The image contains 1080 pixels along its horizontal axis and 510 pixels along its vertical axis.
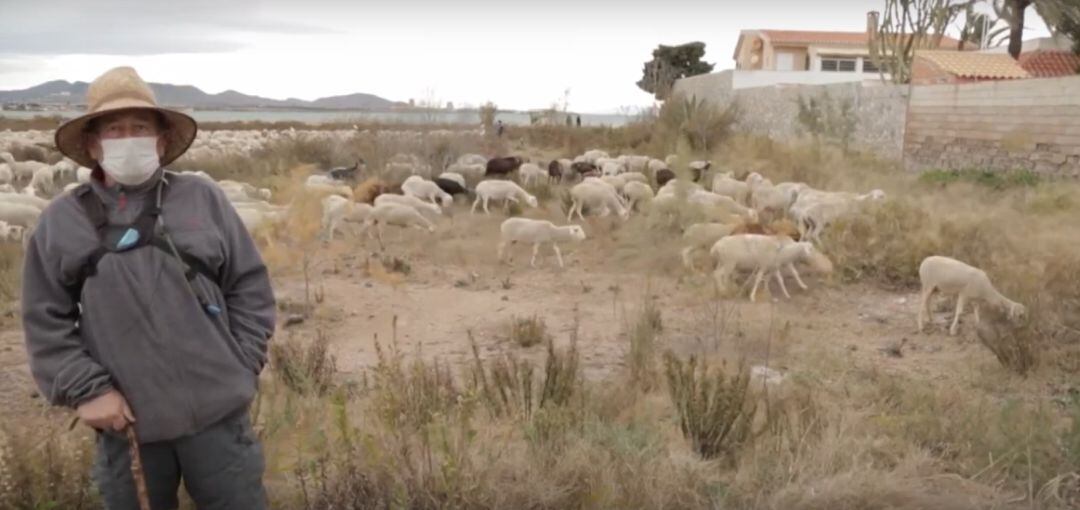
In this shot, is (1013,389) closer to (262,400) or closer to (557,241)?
(262,400)

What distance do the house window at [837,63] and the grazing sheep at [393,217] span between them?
38.5m

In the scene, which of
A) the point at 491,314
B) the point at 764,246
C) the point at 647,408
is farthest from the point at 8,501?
the point at 764,246

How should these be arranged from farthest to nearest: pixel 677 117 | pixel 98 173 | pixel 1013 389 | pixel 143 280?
1. pixel 677 117
2. pixel 1013 389
3. pixel 98 173
4. pixel 143 280

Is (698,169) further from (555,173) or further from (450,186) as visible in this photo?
(450,186)

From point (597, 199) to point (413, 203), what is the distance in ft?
9.07

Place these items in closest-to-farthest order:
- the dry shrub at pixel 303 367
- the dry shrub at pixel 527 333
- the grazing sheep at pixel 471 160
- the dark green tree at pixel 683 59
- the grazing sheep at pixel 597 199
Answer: the dry shrub at pixel 303 367 → the dry shrub at pixel 527 333 → the grazing sheep at pixel 597 199 → the grazing sheep at pixel 471 160 → the dark green tree at pixel 683 59

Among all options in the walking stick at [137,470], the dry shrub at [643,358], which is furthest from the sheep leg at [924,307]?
the walking stick at [137,470]

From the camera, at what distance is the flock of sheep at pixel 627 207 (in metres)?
9.11

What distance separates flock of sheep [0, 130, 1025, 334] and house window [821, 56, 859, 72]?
102 feet

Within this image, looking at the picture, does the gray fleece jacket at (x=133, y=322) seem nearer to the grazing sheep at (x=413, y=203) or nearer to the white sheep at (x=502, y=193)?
the grazing sheep at (x=413, y=203)

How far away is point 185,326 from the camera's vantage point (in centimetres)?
257

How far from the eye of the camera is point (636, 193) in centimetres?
1434

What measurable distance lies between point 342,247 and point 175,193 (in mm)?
9181

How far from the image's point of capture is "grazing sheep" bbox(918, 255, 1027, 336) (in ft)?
25.5
